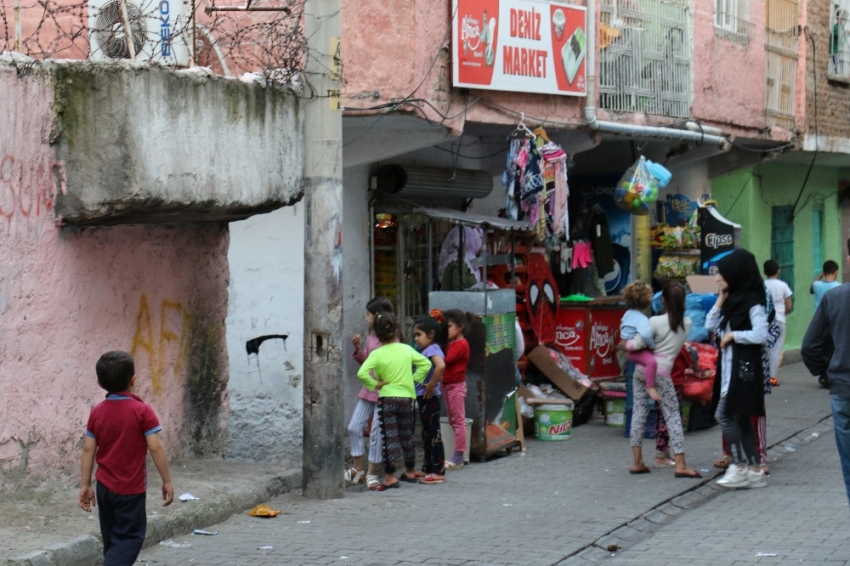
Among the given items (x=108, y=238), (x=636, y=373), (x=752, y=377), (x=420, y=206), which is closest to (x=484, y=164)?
(x=420, y=206)

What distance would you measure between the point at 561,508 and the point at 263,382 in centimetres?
299

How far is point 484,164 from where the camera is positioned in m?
13.9

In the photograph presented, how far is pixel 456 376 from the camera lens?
33.5 ft

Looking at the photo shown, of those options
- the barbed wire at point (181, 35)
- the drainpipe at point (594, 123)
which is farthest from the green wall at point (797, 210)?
the barbed wire at point (181, 35)

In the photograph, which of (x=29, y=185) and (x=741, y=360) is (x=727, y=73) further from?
(x=29, y=185)

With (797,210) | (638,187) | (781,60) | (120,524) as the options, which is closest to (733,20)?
(781,60)

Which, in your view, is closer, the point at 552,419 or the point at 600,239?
the point at 552,419

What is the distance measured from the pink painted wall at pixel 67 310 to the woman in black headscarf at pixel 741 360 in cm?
405

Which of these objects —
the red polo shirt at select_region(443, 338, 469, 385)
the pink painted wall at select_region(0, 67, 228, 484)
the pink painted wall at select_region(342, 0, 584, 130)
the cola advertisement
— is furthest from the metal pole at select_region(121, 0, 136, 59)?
the cola advertisement

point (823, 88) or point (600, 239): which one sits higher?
point (823, 88)

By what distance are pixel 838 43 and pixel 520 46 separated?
9.61 m

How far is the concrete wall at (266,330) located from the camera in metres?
10.4

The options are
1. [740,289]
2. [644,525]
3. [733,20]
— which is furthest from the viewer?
[733,20]

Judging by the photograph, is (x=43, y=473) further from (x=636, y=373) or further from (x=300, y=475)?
(x=636, y=373)
